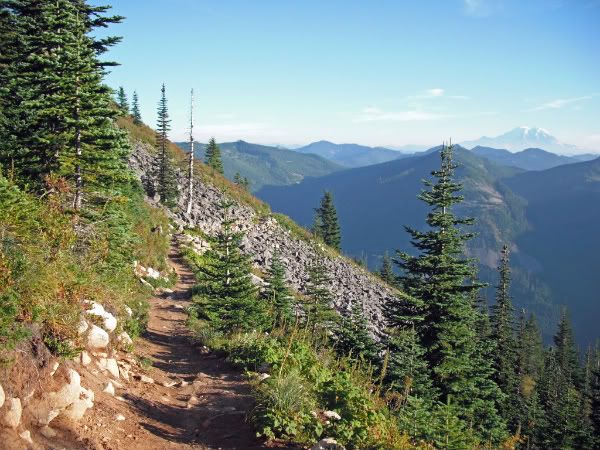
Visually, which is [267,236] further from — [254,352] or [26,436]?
[26,436]

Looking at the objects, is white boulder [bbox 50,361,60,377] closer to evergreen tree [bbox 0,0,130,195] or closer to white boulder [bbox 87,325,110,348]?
white boulder [bbox 87,325,110,348]

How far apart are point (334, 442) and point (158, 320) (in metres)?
11.7

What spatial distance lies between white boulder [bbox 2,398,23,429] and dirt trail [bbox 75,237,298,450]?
962 mm

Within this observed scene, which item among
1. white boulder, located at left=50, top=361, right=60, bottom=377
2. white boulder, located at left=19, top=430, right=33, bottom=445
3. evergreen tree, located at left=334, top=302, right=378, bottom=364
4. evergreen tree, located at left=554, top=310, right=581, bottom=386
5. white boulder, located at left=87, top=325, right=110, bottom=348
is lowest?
evergreen tree, located at left=554, top=310, right=581, bottom=386

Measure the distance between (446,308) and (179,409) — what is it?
1165cm

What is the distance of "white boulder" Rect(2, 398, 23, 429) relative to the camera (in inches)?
200

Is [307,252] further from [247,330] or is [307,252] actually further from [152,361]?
[152,361]

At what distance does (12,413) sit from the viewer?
5.12 meters

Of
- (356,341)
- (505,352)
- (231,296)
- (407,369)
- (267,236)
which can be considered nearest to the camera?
(407,369)

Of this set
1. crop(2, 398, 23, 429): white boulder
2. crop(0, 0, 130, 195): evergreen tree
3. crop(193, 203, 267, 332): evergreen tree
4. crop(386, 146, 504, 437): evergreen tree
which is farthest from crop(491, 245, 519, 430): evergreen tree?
crop(2, 398, 23, 429): white boulder

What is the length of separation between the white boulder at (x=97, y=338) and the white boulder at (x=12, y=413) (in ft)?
8.41

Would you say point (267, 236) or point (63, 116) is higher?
point (63, 116)

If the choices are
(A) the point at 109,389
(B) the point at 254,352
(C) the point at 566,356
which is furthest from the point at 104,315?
(C) the point at 566,356

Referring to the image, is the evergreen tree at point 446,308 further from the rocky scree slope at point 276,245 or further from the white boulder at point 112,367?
the rocky scree slope at point 276,245
